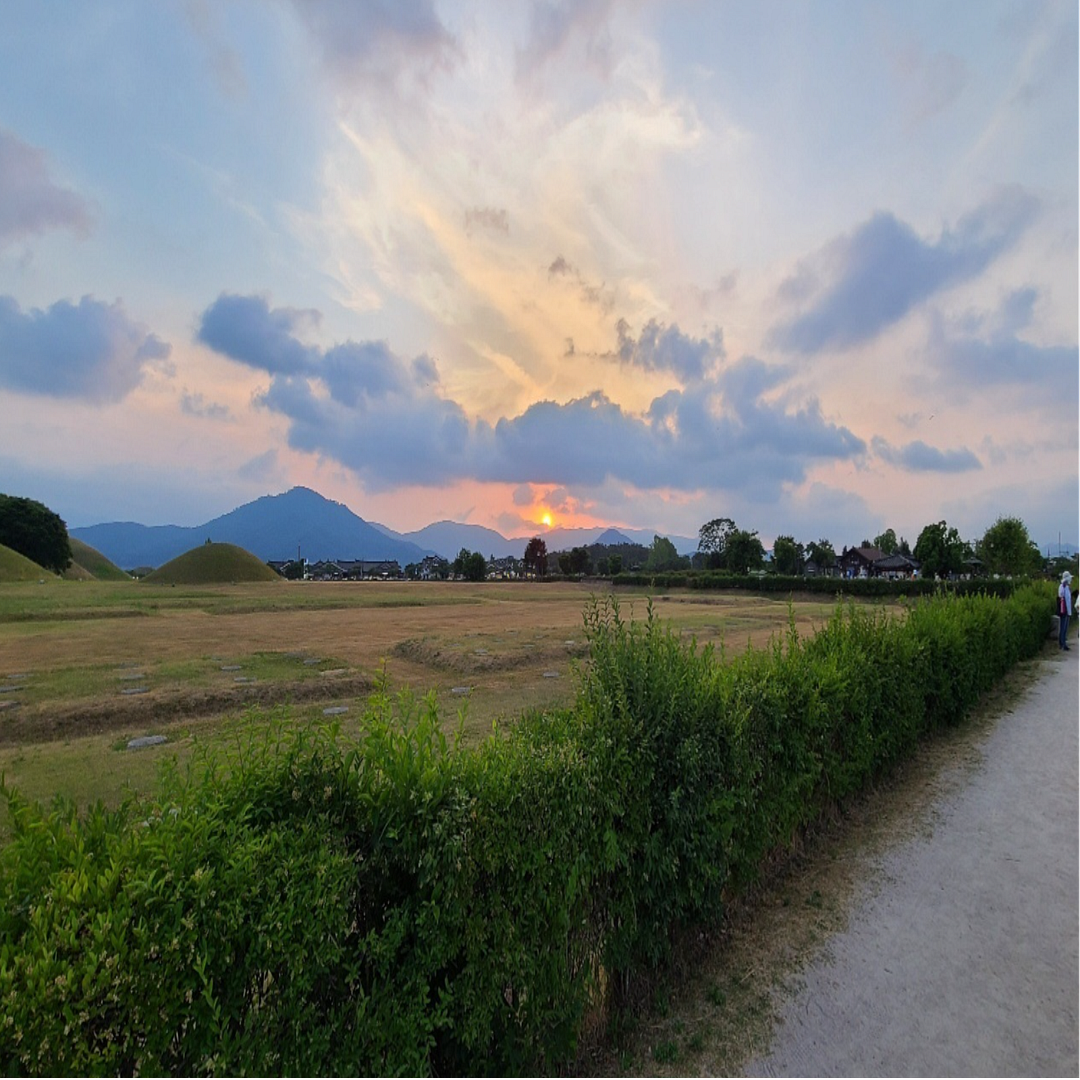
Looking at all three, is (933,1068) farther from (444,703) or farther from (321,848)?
(444,703)

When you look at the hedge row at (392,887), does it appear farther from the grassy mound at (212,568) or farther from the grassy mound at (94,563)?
the grassy mound at (94,563)

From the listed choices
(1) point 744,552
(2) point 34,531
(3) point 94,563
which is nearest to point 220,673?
(1) point 744,552

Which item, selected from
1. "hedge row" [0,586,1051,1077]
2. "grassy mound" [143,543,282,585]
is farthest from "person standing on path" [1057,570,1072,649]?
"grassy mound" [143,543,282,585]

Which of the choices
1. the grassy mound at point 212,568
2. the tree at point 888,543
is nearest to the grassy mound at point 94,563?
the grassy mound at point 212,568

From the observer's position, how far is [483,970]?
2.21m

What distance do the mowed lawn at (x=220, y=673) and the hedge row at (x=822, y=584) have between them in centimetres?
1367

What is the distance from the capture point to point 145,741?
332 inches

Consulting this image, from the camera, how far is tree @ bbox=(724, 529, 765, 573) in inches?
2837

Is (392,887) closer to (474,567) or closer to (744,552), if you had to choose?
(744,552)

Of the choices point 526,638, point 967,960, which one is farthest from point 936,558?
point 967,960

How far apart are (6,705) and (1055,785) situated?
49.8 ft

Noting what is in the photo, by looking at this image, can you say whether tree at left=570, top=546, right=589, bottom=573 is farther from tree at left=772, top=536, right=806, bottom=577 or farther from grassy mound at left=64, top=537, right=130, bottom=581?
grassy mound at left=64, top=537, right=130, bottom=581

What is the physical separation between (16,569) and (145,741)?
211 ft

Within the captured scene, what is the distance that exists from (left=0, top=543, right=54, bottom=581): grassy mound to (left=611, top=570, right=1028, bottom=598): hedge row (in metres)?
57.6
